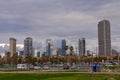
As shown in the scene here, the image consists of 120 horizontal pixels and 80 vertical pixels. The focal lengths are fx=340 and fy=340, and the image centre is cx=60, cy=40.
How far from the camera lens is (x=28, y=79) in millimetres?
71250

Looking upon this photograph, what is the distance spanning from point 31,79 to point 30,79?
236mm

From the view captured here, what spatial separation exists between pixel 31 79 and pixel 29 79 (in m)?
0.43

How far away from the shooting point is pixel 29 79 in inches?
2803

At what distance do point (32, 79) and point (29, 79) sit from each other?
63 cm

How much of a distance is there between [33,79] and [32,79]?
0.70 ft

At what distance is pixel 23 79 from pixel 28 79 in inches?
41.6

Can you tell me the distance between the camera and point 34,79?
71.3m

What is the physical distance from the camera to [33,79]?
7131 centimetres

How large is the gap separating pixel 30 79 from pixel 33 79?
0.63m

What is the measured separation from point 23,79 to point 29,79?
128cm

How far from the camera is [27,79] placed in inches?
2808

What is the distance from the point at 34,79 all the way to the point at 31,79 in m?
0.63

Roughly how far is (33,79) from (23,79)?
6.89 ft
